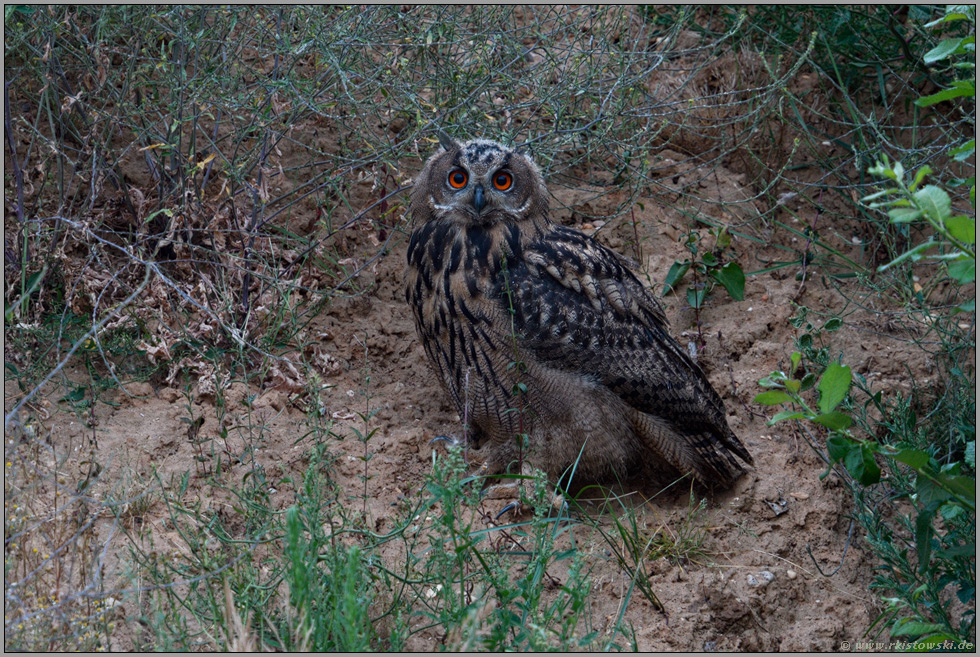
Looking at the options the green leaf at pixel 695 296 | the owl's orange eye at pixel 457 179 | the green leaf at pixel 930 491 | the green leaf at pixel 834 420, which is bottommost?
the green leaf at pixel 930 491

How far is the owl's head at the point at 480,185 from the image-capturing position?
377 cm

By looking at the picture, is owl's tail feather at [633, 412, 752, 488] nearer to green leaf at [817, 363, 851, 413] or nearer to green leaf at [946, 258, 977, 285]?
green leaf at [817, 363, 851, 413]

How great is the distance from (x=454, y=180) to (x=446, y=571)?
1792 millimetres

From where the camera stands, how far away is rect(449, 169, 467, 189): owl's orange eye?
3826 millimetres

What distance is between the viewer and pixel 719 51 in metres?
5.67

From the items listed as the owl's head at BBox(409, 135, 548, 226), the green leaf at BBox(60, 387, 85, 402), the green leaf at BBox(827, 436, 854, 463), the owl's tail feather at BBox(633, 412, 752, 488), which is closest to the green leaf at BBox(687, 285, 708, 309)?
the owl's tail feather at BBox(633, 412, 752, 488)

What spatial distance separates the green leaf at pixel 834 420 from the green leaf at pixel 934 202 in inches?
28.3

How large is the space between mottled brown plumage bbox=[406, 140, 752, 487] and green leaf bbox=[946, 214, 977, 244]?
1736 mm

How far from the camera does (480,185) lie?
12.4 feet

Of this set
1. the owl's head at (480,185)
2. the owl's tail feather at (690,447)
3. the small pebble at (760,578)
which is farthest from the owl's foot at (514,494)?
the owl's head at (480,185)

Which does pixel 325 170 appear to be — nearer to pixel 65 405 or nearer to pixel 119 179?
pixel 119 179

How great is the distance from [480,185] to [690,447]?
4.95 ft

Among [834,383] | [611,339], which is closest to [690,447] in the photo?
[611,339]

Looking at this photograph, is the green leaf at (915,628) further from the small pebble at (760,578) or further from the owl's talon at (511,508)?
the owl's talon at (511,508)
